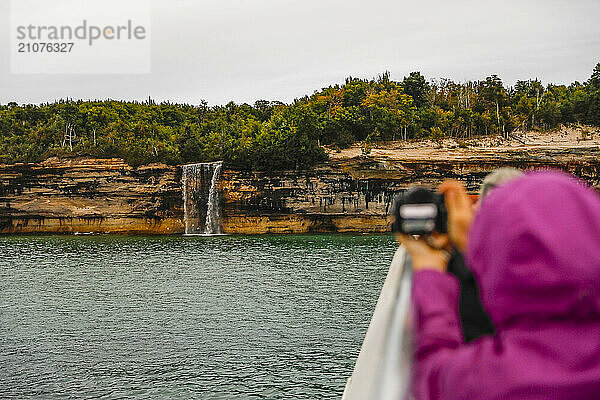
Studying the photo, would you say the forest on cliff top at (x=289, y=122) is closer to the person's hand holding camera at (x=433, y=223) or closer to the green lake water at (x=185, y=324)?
the green lake water at (x=185, y=324)

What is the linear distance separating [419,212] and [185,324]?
673 inches

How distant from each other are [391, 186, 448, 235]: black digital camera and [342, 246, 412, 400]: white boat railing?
0.60 ft

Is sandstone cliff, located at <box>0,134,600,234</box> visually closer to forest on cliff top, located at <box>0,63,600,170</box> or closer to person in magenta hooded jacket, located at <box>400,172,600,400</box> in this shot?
forest on cliff top, located at <box>0,63,600,170</box>

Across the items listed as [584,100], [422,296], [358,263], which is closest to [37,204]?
[358,263]

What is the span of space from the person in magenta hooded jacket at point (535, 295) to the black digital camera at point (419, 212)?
150 millimetres

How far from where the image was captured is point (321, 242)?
43094 millimetres

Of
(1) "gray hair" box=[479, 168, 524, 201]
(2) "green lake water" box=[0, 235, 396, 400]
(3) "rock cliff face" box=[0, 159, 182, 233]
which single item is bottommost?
(2) "green lake water" box=[0, 235, 396, 400]

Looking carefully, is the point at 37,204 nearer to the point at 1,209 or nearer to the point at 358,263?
the point at 1,209

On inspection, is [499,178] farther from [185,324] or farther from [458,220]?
[185,324]

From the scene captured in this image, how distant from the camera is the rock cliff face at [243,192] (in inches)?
2021

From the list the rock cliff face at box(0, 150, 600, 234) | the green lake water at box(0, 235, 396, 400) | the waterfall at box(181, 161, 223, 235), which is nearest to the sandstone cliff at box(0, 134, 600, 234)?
the rock cliff face at box(0, 150, 600, 234)

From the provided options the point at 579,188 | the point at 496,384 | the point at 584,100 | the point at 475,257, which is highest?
the point at 584,100

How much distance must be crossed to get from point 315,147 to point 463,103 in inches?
1544

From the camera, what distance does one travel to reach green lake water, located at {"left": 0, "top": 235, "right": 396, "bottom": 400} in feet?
41.6
